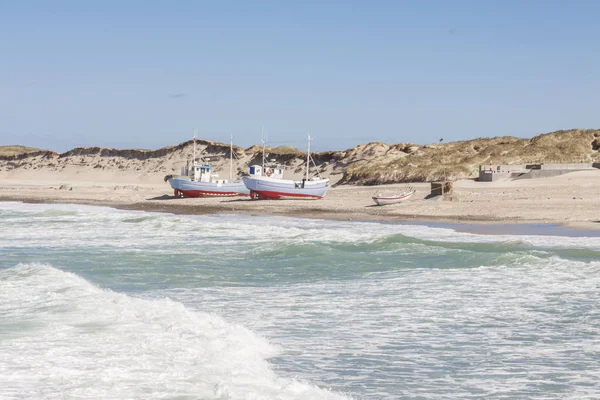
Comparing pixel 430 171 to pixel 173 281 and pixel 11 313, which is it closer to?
pixel 173 281

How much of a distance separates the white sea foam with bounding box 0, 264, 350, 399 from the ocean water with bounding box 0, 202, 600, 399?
3cm

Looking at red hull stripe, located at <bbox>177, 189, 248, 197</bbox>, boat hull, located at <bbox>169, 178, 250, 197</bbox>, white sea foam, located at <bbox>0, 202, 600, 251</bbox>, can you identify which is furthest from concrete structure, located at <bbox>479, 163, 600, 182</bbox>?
white sea foam, located at <bbox>0, 202, 600, 251</bbox>

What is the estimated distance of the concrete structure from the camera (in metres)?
47.8

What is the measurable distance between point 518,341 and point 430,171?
4306cm

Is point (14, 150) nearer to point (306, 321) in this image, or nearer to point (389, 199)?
point (389, 199)

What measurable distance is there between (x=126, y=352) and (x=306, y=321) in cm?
337

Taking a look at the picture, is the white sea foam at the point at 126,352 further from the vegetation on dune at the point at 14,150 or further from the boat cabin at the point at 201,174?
the vegetation on dune at the point at 14,150

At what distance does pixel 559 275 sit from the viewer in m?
17.5

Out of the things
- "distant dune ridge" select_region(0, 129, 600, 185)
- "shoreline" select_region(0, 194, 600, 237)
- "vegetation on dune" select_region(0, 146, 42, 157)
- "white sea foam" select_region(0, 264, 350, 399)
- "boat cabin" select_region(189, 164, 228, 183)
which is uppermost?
"vegetation on dune" select_region(0, 146, 42, 157)

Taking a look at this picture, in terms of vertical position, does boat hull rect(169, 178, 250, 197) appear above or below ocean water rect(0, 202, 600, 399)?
above

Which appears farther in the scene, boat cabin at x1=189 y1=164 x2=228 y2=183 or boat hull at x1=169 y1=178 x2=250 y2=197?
boat cabin at x1=189 y1=164 x2=228 y2=183

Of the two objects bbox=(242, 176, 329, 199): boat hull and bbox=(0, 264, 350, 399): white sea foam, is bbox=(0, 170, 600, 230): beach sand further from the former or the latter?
bbox=(0, 264, 350, 399): white sea foam

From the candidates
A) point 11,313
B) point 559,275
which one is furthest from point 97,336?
point 559,275

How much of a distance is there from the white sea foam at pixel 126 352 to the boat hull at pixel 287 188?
115 ft
